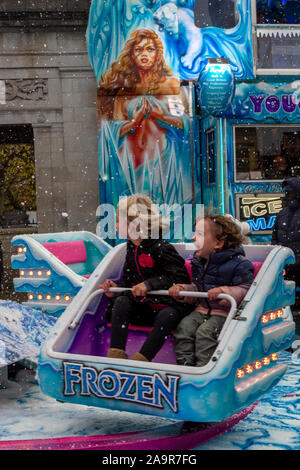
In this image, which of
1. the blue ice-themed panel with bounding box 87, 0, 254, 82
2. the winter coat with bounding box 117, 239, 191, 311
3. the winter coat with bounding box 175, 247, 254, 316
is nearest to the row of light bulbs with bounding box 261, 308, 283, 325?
the winter coat with bounding box 175, 247, 254, 316

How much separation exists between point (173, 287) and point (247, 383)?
2.21 ft

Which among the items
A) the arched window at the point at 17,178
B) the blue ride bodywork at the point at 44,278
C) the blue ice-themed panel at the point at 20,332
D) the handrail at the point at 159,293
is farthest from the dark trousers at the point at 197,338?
the arched window at the point at 17,178

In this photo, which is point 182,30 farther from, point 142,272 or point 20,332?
point 142,272

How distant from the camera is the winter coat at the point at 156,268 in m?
3.61

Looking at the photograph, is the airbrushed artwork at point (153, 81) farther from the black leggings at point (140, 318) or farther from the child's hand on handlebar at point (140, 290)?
the child's hand on handlebar at point (140, 290)

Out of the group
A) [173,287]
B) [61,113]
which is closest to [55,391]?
[173,287]

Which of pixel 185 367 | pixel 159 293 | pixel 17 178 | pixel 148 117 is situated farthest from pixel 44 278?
pixel 17 178

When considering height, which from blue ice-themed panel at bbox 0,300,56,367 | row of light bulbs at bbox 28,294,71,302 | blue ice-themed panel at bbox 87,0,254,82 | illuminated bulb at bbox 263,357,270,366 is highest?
blue ice-themed panel at bbox 87,0,254,82

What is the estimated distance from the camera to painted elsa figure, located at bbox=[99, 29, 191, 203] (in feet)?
36.3

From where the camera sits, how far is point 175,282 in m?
3.65

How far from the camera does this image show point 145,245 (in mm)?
3777

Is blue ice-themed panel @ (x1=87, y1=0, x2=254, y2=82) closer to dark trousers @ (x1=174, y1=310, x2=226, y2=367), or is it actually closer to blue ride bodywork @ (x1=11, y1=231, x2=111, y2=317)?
blue ride bodywork @ (x1=11, y1=231, x2=111, y2=317)

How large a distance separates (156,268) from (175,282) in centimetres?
17
